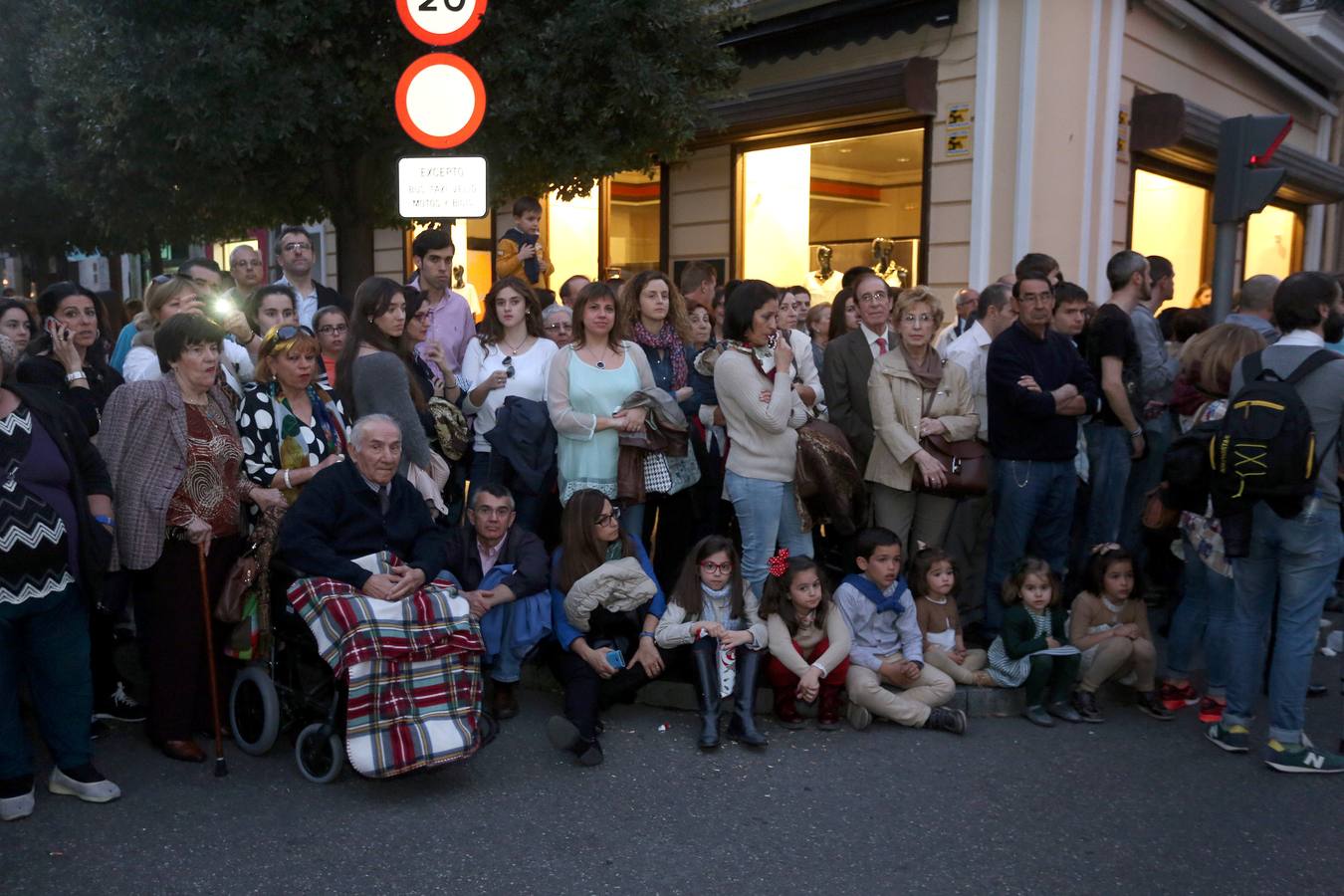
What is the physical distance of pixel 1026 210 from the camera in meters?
9.74

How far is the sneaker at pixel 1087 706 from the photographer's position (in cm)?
532

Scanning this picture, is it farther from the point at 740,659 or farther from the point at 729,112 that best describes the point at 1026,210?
the point at 740,659

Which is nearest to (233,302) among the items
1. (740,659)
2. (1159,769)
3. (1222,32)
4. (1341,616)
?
(740,659)

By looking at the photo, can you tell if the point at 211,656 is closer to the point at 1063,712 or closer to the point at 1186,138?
the point at 1063,712

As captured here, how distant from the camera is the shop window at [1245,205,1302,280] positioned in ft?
50.1

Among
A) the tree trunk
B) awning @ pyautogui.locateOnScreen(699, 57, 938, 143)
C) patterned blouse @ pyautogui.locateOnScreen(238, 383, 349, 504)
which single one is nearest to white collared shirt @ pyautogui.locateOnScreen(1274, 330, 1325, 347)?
patterned blouse @ pyautogui.locateOnScreen(238, 383, 349, 504)

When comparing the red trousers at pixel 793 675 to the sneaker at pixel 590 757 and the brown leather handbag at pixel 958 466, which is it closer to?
the sneaker at pixel 590 757

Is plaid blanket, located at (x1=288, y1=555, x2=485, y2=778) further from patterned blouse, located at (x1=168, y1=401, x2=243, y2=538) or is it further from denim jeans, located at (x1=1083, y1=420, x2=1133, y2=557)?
denim jeans, located at (x1=1083, y1=420, x2=1133, y2=557)

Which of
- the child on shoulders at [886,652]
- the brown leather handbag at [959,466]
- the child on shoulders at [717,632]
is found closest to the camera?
the child on shoulders at [717,632]

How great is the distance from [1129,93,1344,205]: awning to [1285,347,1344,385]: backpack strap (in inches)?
205

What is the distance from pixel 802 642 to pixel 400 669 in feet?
6.30

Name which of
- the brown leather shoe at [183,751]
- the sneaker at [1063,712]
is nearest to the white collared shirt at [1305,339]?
the sneaker at [1063,712]

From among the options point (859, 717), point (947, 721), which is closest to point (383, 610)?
point (859, 717)

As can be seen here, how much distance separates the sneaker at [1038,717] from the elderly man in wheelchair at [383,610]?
8.63 ft
